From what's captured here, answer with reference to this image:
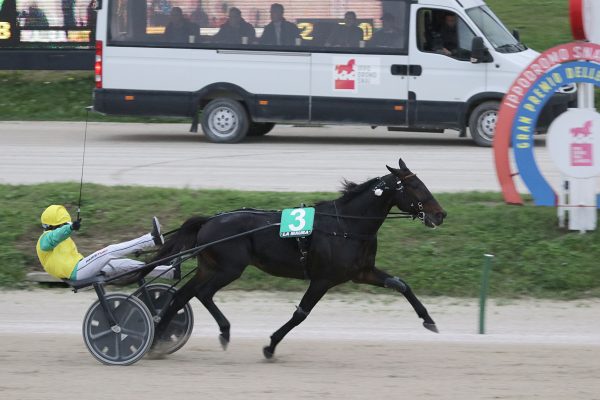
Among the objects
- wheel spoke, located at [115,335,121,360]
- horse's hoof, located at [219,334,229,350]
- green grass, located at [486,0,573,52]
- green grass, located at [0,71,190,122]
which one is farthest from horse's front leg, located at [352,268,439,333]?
green grass, located at [486,0,573,52]

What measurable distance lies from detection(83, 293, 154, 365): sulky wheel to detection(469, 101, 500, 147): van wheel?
11.2 metres

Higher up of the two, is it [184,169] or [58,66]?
[58,66]

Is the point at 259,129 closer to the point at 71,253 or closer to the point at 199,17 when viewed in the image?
the point at 199,17

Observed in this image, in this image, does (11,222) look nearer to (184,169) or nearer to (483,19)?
(184,169)

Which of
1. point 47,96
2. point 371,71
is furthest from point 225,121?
point 47,96

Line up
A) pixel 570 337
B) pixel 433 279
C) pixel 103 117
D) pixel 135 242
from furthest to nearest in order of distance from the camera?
pixel 103 117 → pixel 433 279 → pixel 570 337 → pixel 135 242

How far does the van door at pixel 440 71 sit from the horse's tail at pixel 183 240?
1034cm

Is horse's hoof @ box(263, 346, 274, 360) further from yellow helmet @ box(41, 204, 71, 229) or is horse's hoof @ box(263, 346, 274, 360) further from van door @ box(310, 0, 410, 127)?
van door @ box(310, 0, 410, 127)

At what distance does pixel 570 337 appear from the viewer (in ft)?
33.9

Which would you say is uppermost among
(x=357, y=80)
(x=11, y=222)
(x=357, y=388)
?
(x=357, y=80)

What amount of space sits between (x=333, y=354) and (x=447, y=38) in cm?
1059

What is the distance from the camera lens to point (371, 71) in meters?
19.1

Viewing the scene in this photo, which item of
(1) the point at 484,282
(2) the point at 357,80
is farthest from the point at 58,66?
(1) the point at 484,282

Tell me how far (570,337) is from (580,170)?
2.70 m
